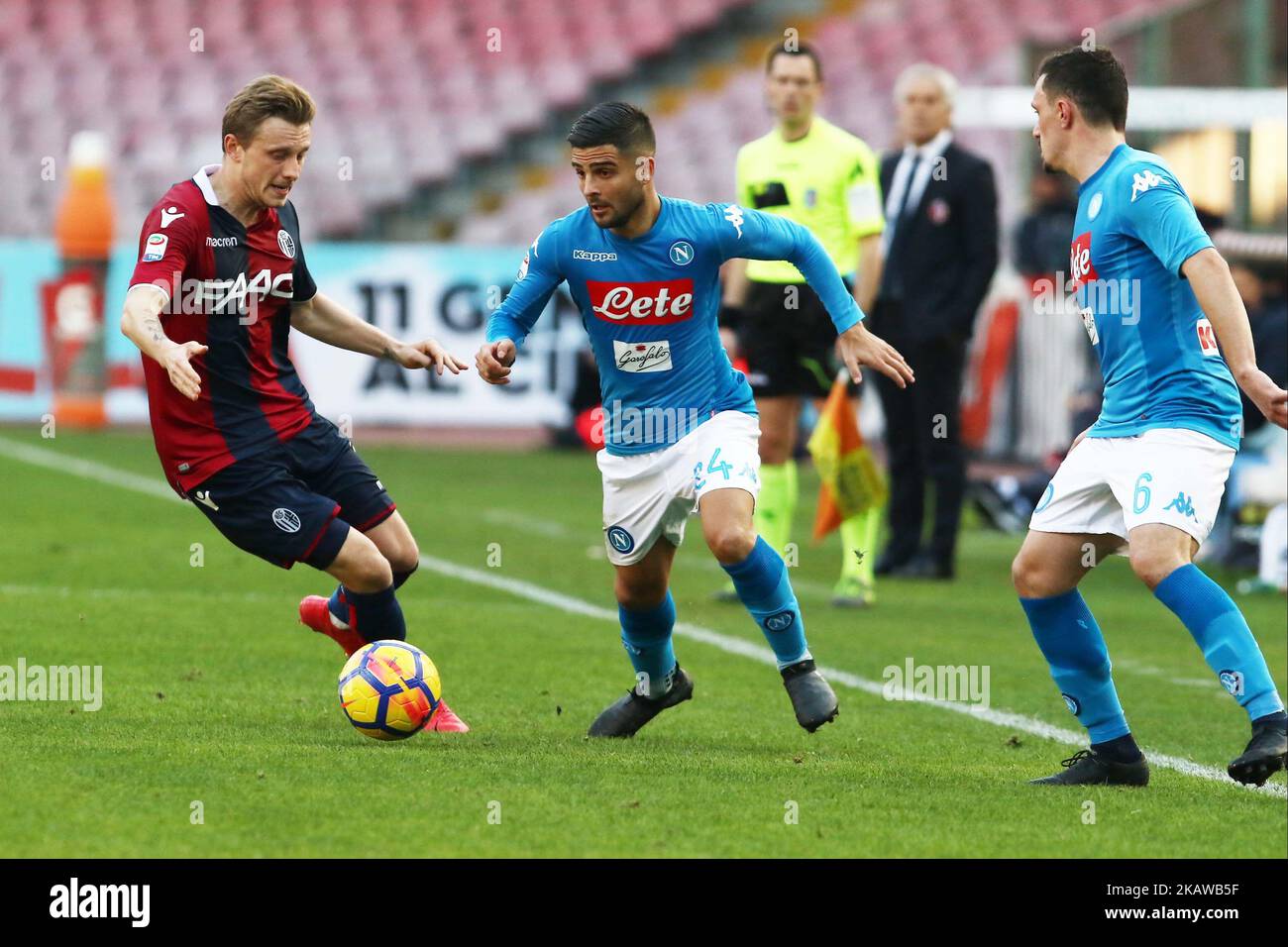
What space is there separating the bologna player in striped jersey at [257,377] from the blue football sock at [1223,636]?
220 centimetres

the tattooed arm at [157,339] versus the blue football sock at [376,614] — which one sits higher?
the tattooed arm at [157,339]

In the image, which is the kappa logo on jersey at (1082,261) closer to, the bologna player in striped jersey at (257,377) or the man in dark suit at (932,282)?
the bologna player in striped jersey at (257,377)

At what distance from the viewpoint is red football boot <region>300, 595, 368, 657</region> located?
6.41 meters

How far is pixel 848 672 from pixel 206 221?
9.53 feet

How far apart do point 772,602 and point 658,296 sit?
0.94 meters

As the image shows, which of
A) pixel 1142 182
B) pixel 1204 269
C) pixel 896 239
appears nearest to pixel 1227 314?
pixel 1204 269

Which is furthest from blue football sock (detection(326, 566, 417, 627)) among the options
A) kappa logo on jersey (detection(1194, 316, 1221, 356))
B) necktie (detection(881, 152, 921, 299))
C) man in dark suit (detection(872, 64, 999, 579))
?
necktie (detection(881, 152, 921, 299))

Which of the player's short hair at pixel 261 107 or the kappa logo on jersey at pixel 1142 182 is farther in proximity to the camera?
the player's short hair at pixel 261 107

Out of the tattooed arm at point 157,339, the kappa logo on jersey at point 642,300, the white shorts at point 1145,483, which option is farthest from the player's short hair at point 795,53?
the white shorts at point 1145,483

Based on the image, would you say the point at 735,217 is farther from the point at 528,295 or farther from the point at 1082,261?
the point at 1082,261

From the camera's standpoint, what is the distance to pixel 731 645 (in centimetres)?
813

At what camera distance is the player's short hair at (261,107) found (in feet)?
19.1
